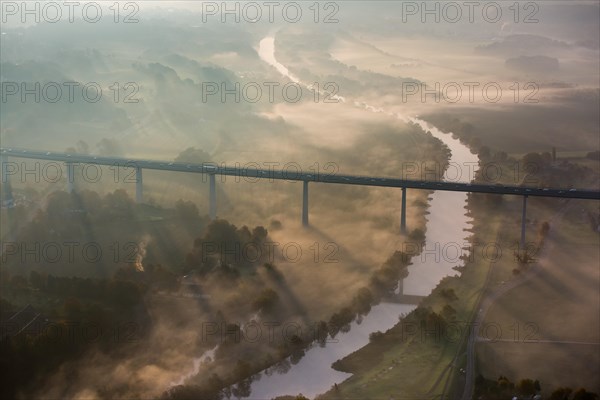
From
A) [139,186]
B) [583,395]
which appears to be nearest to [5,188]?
[139,186]

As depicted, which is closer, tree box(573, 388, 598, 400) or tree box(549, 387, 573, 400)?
tree box(573, 388, 598, 400)

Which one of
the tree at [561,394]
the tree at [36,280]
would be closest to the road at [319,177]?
the tree at [36,280]

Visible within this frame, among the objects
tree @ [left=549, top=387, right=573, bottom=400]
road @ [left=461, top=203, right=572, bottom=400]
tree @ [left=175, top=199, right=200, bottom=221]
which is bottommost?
tree @ [left=549, top=387, right=573, bottom=400]

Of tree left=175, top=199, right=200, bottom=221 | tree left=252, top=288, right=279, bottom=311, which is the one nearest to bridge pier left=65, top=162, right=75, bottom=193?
tree left=175, top=199, right=200, bottom=221

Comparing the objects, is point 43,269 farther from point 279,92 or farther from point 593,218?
point 279,92

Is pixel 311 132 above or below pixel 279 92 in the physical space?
below

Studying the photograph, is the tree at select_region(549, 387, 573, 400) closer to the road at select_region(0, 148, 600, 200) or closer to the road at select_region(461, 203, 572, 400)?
the road at select_region(461, 203, 572, 400)

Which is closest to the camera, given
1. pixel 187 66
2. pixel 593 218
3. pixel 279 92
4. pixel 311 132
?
pixel 593 218

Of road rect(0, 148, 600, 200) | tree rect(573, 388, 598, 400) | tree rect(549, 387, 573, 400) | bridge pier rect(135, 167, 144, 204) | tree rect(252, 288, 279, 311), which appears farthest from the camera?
bridge pier rect(135, 167, 144, 204)

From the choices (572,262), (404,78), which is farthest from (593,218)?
(404,78)
